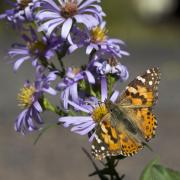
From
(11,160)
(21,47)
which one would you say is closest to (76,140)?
(11,160)

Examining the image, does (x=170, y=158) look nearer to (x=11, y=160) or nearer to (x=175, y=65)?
(x=11, y=160)

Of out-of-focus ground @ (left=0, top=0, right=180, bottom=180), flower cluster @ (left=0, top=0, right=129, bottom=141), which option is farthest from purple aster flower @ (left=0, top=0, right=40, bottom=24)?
out-of-focus ground @ (left=0, top=0, right=180, bottom=180)

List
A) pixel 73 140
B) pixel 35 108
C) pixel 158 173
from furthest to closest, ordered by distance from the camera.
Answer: pixel 73 140 < pixel 35 108 < pixel 158 173

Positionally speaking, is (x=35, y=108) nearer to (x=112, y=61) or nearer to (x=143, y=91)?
(x=112, y=61)

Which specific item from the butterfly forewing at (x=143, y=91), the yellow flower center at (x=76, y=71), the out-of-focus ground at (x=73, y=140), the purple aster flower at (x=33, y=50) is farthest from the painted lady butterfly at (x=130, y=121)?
the out-of-focus ground at (x=73, y=140)

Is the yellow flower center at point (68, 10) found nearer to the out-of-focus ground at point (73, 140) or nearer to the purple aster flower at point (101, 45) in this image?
the purple aster flower at point (101, 45)

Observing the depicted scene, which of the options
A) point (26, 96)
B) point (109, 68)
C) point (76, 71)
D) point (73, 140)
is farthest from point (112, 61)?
point (73, 140)
